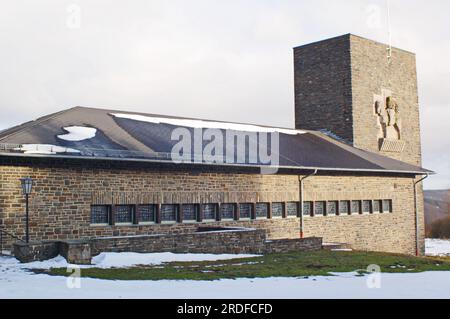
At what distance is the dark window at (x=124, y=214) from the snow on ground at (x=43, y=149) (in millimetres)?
2467

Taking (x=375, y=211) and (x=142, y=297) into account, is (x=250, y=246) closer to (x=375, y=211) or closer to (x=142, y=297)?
(x=142, y=297)

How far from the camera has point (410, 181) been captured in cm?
2722

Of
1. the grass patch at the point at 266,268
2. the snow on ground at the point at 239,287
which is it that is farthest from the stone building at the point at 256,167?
the snow on ground at the point at 239,287

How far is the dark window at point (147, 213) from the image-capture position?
55.4 ft

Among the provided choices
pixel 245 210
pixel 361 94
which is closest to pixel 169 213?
pixel 245 210

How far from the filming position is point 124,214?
1658cm

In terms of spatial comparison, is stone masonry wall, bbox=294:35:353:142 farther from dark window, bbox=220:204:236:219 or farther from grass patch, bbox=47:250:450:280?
grass patch, bbox=47:250:450:280

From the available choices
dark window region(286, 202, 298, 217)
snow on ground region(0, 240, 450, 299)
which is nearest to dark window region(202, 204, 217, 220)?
dark window region(286, 202, 298, 217)

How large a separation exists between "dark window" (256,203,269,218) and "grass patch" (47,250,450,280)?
4.60 metres

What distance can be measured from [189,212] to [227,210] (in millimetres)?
1695

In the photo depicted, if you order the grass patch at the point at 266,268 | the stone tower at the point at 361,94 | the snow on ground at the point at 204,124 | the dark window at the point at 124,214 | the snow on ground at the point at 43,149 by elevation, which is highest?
the stone tower at the point at 361,94

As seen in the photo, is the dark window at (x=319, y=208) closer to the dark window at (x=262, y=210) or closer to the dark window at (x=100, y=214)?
the dark window at (x=262, y=210)

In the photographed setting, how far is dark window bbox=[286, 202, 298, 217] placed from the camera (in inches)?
828
